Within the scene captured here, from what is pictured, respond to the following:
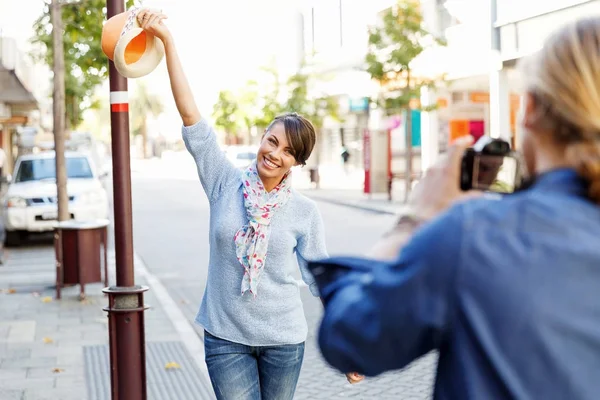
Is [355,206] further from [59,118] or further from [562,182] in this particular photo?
[562,182]

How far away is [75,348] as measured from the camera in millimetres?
8219

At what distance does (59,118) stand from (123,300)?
7412 mm

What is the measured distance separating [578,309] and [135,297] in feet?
12.8

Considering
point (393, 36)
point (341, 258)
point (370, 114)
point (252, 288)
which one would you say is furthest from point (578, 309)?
point (370, 114)

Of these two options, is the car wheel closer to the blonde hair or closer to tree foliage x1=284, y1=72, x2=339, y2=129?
the blonde hair

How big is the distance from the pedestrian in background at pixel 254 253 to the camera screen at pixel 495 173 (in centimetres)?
207

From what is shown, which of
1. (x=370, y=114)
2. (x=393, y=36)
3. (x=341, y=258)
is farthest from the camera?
(x=370, y=114)

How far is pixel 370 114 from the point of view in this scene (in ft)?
146

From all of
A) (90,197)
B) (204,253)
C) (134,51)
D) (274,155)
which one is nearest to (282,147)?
(274,155)

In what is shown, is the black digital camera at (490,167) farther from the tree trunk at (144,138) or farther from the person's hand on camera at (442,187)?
the tree trunk at (144,138)

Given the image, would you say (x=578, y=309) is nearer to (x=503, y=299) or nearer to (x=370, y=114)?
(x=503, y=299)

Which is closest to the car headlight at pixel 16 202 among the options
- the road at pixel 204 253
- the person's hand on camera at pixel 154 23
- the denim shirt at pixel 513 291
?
the road at pixel 204 253

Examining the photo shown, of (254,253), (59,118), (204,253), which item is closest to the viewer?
(254,253)

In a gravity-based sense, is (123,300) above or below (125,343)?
above
